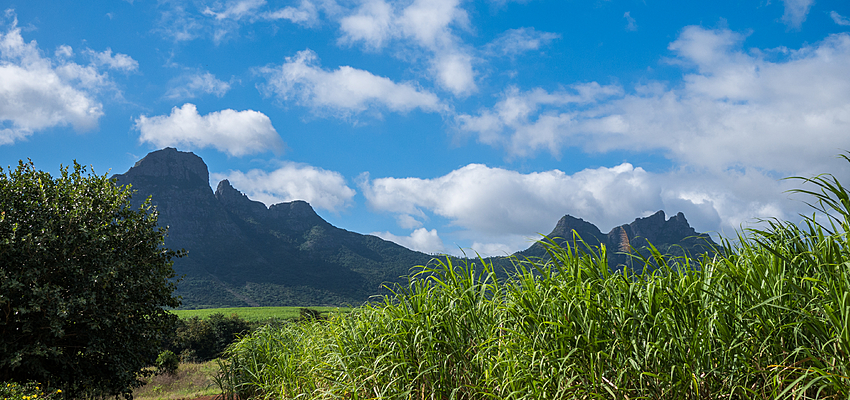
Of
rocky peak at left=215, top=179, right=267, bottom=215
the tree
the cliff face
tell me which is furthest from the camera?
rocky peak at left=215, top=179, right=267, bottom=215

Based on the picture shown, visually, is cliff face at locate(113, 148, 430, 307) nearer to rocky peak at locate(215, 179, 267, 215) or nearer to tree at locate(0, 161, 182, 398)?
rocky peak at locate(215, 179, 267, 215)

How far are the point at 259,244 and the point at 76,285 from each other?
97811 mm

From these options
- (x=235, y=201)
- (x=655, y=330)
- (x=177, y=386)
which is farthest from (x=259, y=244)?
(x=655, y=330)

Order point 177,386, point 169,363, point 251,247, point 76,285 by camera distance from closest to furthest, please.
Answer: point 76,285, point 177,386, point 169,363, point 251,247

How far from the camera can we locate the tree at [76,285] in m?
8.08

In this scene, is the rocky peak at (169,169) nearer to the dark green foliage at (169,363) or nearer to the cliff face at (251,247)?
the cliff face at (251,247)

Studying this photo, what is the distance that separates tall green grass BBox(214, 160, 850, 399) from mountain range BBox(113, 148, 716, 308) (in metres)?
64.4

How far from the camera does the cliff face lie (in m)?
81.4

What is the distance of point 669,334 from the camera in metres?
2.81

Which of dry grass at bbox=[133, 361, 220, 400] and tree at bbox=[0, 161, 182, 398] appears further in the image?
dry grass at bbox=[133, 361, 220, 400]

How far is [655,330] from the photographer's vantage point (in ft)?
9.32

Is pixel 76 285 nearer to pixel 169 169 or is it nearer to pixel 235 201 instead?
pixel 235 201

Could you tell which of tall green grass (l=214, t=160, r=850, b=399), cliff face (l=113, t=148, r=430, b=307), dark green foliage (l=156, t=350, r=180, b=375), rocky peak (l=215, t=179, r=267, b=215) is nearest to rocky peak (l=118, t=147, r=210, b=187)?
cliff face (l=113, t=148, r=430, b=307)

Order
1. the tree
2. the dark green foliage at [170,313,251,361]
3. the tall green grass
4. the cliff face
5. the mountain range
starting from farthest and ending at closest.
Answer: the cliff face < the mountain range < the dark green foliage at [170,313,251,361] < the tree < the tall green grass
